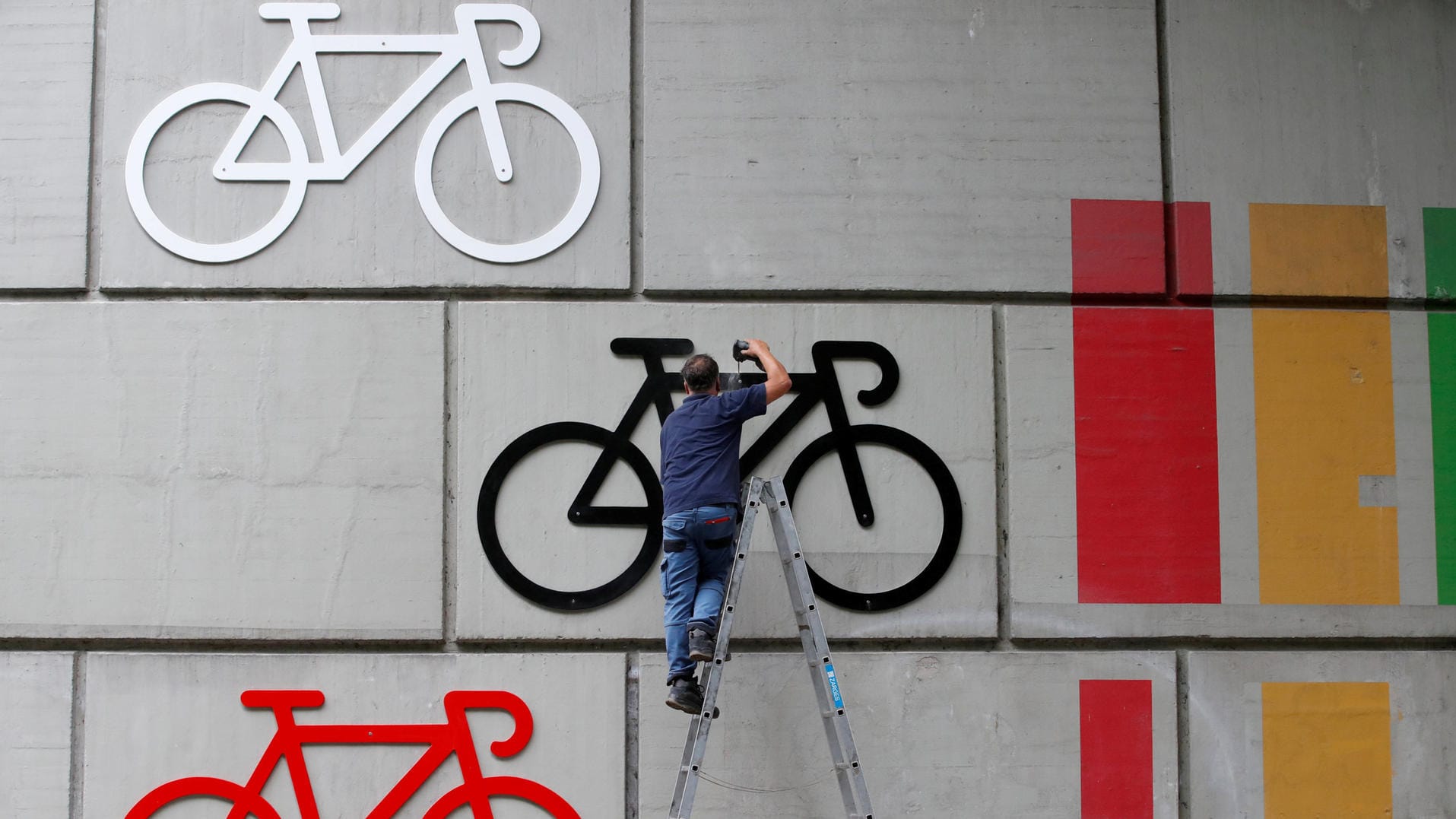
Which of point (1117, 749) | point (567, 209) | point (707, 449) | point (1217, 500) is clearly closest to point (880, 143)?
point (567, 209)

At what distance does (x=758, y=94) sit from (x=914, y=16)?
2.35ft

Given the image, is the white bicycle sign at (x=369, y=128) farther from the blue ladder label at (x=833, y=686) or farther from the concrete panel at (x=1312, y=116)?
the concrete panel at (x=1312, y=116)

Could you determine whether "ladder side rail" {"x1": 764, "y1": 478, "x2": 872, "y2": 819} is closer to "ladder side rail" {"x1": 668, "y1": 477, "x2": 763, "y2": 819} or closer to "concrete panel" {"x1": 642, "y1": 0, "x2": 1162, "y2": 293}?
"ladder side rail" {"x1": 668, "y1": 477, "x2": 763, "y2": 819}

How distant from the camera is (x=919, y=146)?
4.26 metres

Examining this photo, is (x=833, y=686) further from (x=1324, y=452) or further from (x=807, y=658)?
(x=1324, y=452)

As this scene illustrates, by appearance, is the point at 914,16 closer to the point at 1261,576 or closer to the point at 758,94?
the point at 758,94

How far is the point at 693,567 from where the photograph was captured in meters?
3.60

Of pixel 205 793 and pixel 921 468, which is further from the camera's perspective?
pixel 921 468

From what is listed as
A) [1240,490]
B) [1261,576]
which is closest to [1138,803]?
[1261,576]

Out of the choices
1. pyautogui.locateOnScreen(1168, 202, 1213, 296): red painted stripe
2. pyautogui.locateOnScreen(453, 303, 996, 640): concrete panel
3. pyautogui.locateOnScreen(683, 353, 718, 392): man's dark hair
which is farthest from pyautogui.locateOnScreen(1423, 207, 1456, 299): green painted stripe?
pyautogui.locateOnScreen(683, 353, 718, 392): man's dark hair

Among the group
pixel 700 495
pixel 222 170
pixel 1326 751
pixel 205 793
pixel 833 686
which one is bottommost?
pixel 205 793

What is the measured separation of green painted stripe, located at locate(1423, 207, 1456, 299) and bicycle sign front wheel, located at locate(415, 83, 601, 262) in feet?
10.9

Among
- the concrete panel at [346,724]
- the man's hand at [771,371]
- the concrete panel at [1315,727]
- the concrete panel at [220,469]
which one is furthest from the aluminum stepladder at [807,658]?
the concrete panel at [1315,727]

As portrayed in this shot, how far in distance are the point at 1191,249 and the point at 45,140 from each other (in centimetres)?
452
